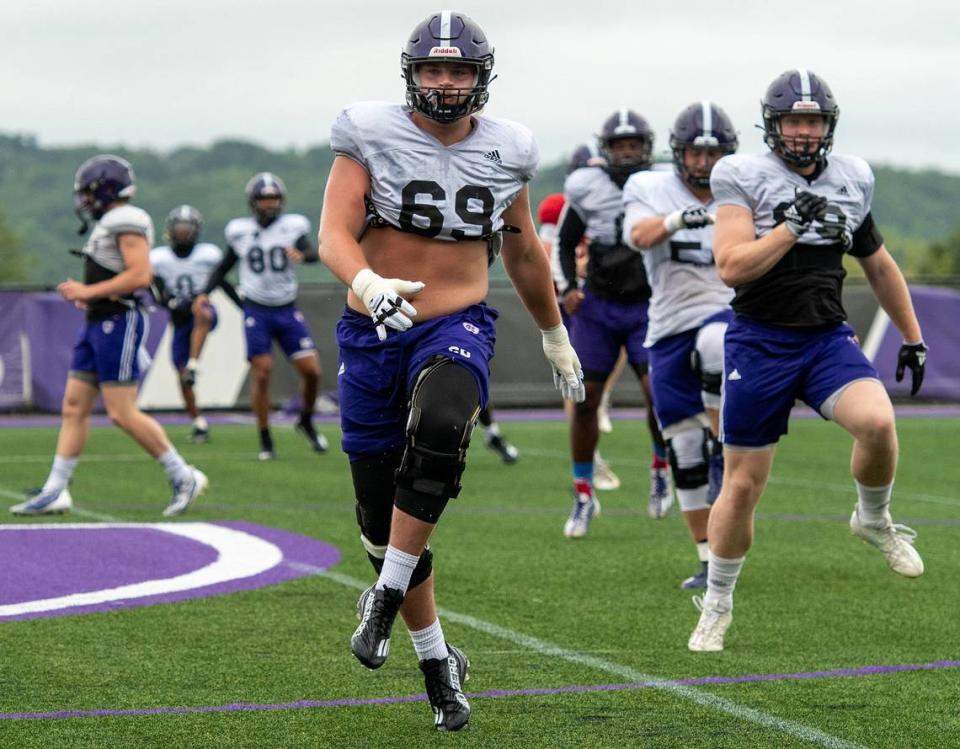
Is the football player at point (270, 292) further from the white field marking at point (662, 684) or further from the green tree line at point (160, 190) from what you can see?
A: the green tree line at point (160, 190)

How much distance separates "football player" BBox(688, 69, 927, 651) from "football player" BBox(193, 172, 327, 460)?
865 cm

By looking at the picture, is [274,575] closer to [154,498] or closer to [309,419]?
[154,498]

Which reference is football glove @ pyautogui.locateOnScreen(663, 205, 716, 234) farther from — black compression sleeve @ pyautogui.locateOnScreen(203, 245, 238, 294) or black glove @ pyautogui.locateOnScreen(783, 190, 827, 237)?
black compression sleeve @ pyautogui.locateOnScreen(203, 245, 238, 294)

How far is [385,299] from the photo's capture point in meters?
4.48

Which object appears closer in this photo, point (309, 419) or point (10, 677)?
point (10, 677)

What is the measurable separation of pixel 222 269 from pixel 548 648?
33.0ft

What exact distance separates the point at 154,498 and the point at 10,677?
5.85m

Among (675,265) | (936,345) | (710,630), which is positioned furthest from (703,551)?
(936,345)

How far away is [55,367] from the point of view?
20.5m

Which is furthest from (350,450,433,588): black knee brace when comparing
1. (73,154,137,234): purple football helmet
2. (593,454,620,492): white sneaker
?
(593,454,620,492): white sneaker

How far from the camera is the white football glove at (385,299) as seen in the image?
4.47 meters

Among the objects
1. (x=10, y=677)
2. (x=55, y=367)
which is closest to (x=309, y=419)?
(x=55, y=367)

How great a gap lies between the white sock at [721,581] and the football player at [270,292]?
8.57 m

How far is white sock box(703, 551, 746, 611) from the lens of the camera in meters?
6.07
